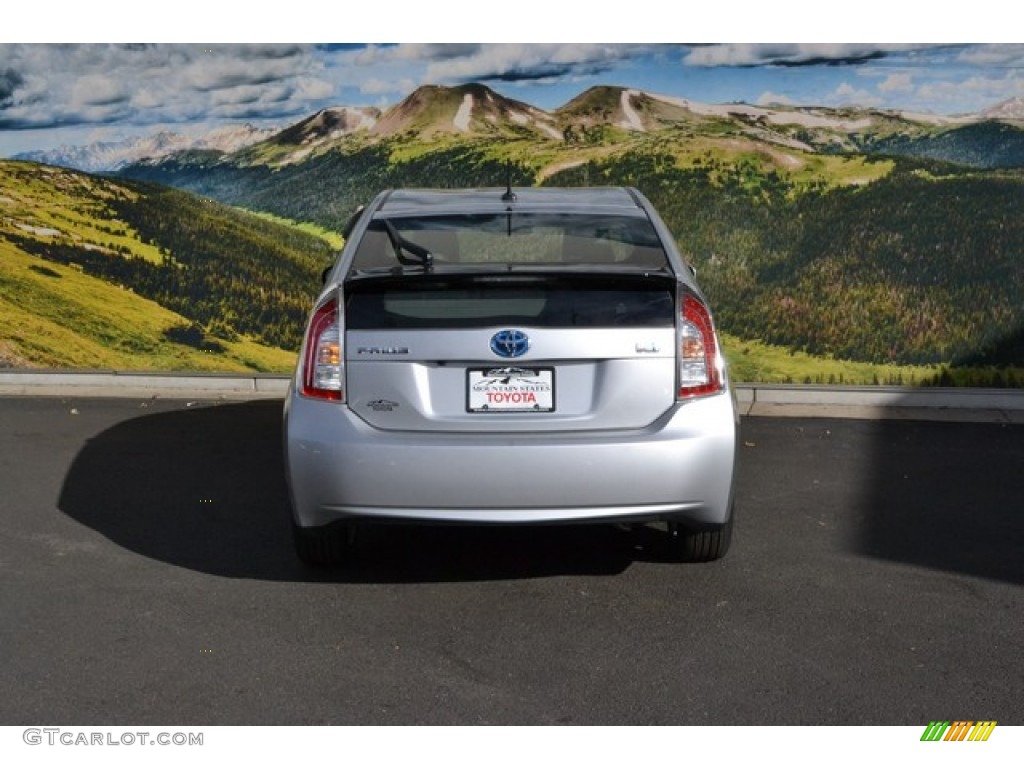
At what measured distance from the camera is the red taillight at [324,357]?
5.77 m

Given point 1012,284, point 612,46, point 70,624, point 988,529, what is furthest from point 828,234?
point 70,624

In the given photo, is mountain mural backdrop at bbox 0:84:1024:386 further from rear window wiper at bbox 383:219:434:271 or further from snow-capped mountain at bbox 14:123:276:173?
rear window wiper at bbox 383:219:434:271

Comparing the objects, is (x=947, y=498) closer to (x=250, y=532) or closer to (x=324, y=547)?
(x=324, y=547)

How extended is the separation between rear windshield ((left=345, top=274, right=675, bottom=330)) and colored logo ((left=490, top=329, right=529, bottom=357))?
0.19 ft

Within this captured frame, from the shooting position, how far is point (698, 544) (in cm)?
630

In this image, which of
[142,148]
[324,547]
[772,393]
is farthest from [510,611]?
[142,148]

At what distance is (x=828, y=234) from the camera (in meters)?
11.1

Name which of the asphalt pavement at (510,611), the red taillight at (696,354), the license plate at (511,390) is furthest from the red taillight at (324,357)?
the red taillight at (696,354)

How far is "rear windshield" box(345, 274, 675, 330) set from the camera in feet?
18.7
